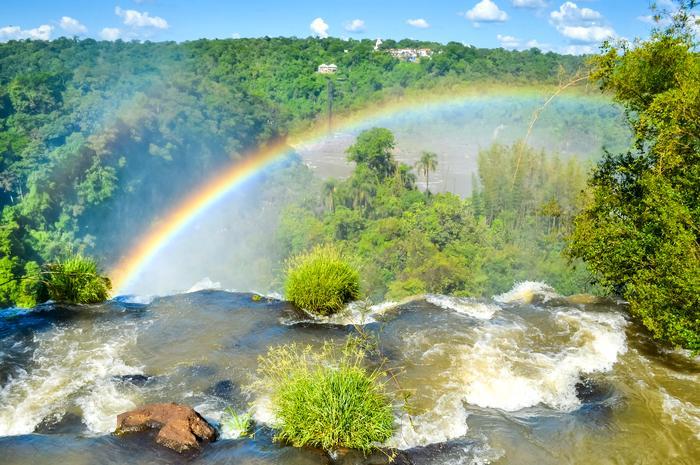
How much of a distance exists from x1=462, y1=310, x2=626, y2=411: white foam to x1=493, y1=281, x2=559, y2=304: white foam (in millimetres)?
1477

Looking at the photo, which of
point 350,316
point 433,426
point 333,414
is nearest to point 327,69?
point 350,316

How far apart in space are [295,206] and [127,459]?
56.4m

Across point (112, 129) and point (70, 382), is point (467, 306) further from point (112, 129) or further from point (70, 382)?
point (112, 129)

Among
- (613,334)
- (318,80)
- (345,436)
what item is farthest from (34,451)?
(318,80)

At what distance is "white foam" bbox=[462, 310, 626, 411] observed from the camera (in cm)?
951

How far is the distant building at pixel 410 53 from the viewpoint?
126m

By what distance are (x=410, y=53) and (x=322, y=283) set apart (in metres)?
128

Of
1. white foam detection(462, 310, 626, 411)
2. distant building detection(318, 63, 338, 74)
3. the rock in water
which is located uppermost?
distant building detection(318, 63, 338, 74)

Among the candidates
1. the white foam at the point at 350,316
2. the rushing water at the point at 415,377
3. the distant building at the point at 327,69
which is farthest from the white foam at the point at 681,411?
the distant building at the point at 327,69

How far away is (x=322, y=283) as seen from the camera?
1302 centimetres

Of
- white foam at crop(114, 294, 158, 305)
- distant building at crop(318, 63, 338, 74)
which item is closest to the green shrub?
white foam at crop(114, 294, 158, 305)

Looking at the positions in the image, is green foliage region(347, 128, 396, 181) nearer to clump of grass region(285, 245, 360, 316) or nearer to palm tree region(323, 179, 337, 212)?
palm tree region(323, 179, 337, 212)

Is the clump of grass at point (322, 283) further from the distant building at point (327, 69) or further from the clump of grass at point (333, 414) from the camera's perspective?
the distant building at point (327, 69)

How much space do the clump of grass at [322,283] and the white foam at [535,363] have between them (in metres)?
3.25
